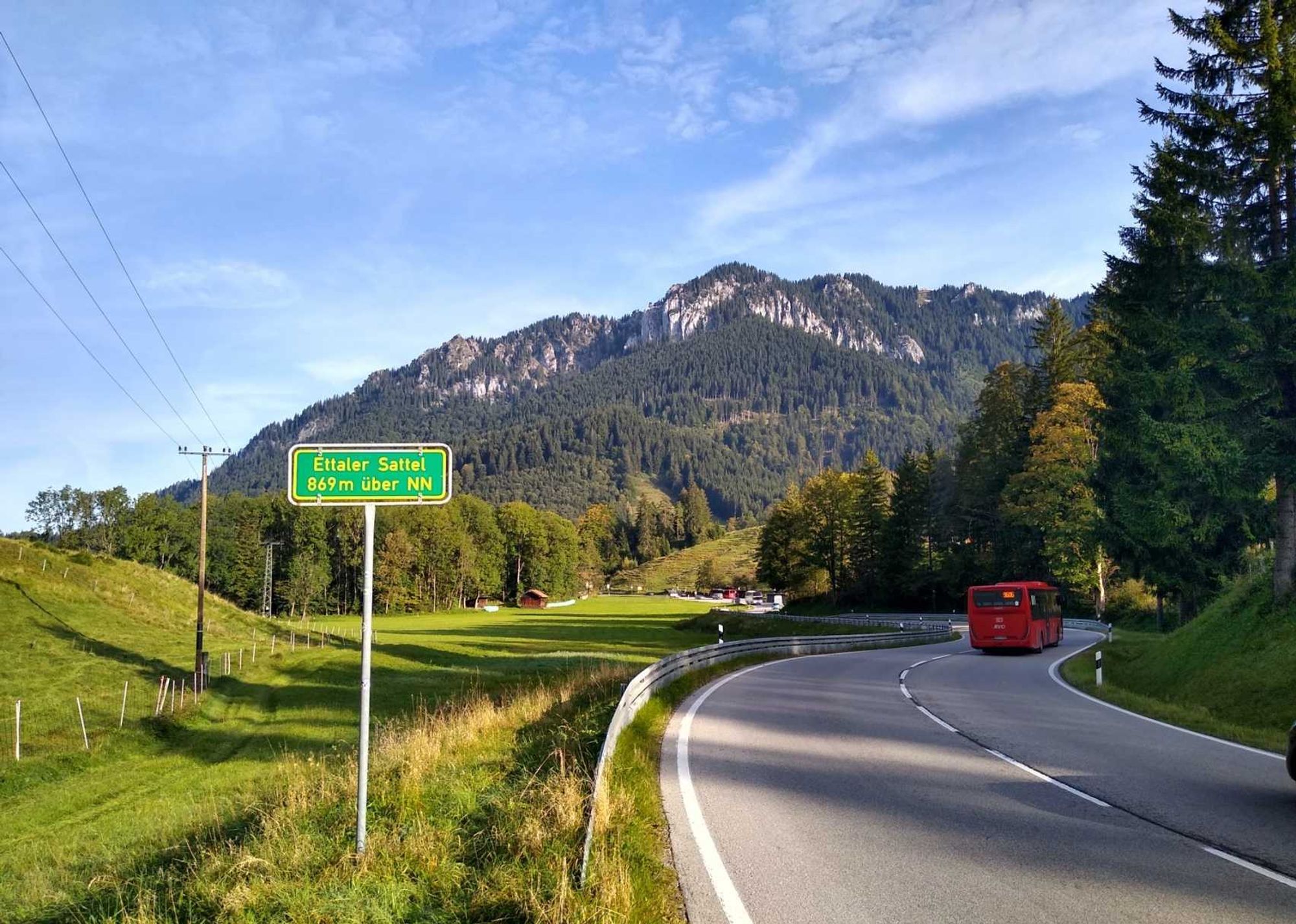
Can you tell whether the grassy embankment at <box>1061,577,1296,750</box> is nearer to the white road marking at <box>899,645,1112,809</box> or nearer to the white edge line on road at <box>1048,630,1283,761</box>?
the white edge line on road at <box>1048,630,1283,761</box>

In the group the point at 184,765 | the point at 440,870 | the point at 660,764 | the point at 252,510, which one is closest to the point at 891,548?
the point at 184,765

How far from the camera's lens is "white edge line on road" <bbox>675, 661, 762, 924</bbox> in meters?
5.61

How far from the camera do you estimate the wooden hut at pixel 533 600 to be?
13210 cm

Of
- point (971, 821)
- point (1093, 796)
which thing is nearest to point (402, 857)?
point (971, 821)

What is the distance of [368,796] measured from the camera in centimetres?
818

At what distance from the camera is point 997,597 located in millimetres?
35594

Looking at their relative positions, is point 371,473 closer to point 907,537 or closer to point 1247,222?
point 1247,222

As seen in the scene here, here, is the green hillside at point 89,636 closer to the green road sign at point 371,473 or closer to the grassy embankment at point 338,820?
the grassy embankment at point 338,820

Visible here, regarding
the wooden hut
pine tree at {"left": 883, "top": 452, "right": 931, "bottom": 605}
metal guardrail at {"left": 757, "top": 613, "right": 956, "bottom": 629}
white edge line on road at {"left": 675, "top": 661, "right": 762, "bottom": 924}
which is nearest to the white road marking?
white edge line on road at {"left": 675, "top": 661, "right": 762, "bottom": 924}

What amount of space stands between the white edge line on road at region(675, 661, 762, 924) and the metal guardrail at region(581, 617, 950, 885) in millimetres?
888

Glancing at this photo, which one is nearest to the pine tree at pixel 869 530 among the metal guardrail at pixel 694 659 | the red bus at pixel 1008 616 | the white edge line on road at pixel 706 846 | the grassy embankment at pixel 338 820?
the metal guardrail at pixel 694 659

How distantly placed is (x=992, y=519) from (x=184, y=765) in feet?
191

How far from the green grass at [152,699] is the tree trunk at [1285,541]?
17.6m

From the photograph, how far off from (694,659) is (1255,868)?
19.0m
